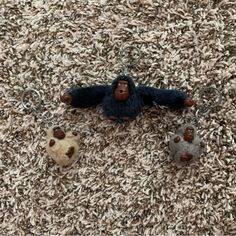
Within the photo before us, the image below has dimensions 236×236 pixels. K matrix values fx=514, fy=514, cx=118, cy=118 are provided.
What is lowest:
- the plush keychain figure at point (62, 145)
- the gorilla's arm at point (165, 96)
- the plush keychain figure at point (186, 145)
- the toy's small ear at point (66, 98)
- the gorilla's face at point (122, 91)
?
the plush keychain figure at point (62, 145)

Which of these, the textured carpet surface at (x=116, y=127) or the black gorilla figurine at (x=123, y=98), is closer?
the black gorilla figurine at (x=123, y=98)

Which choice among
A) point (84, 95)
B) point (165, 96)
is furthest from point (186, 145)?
point (84, 95)

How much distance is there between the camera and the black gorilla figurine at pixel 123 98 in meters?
1.52

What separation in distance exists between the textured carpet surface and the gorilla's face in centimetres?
15

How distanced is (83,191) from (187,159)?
35cm

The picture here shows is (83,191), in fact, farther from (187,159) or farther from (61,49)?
(61,49)

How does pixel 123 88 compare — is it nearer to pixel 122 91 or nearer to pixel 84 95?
pixel 122 91

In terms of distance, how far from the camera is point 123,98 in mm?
1502

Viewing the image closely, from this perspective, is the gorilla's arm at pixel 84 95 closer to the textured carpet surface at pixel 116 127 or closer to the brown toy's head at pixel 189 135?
the textured carpet surface at pixel 116 127

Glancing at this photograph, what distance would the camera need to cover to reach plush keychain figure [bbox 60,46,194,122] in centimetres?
152

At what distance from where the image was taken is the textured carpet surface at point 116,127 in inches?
63.8

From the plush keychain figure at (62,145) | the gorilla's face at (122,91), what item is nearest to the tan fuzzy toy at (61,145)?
the plush keychain figure at (62,145)

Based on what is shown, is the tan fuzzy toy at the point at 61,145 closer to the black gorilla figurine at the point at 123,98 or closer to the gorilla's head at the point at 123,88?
the black gorilla figurine at the point at 123,98

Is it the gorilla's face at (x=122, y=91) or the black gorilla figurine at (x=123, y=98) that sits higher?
the gorilla's face at (x=122, y=91)
